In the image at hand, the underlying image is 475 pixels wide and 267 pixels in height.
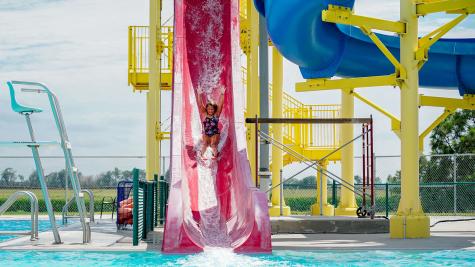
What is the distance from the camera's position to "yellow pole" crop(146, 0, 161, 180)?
18.5m

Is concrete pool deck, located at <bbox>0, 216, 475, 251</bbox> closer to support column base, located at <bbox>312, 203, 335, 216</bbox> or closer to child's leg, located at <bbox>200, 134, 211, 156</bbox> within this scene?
child's leg, located at <bbox>200, 134, 211, 156</bbox>

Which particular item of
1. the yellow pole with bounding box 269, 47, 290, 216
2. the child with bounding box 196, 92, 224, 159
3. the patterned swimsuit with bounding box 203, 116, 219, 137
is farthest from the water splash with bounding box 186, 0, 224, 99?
the yellow pole with bounding box 269, 47, 290, 216

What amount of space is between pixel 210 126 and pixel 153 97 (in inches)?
65.3

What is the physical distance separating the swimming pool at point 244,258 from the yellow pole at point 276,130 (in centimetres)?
762

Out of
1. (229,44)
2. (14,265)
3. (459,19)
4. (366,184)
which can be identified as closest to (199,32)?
(229,44)

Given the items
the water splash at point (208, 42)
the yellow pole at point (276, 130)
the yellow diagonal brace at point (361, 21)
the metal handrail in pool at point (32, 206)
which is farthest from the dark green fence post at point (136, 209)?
the yellow pole at point (276, 130)

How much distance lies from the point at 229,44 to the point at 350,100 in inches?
142

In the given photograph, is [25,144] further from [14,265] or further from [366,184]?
[366,184]

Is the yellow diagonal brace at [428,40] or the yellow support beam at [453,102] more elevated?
the yellow diagonal brace at [428,40]

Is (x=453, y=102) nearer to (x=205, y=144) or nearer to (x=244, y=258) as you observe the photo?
(x=205, y=144)

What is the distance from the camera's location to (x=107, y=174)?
2886 cm

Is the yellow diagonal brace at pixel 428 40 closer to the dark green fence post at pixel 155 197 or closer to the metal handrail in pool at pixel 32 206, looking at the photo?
the dark green fence post at pixel 155 197

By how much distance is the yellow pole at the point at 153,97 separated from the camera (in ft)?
60.5

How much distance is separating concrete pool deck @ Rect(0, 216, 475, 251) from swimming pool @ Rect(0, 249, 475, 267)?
1.52 feet
